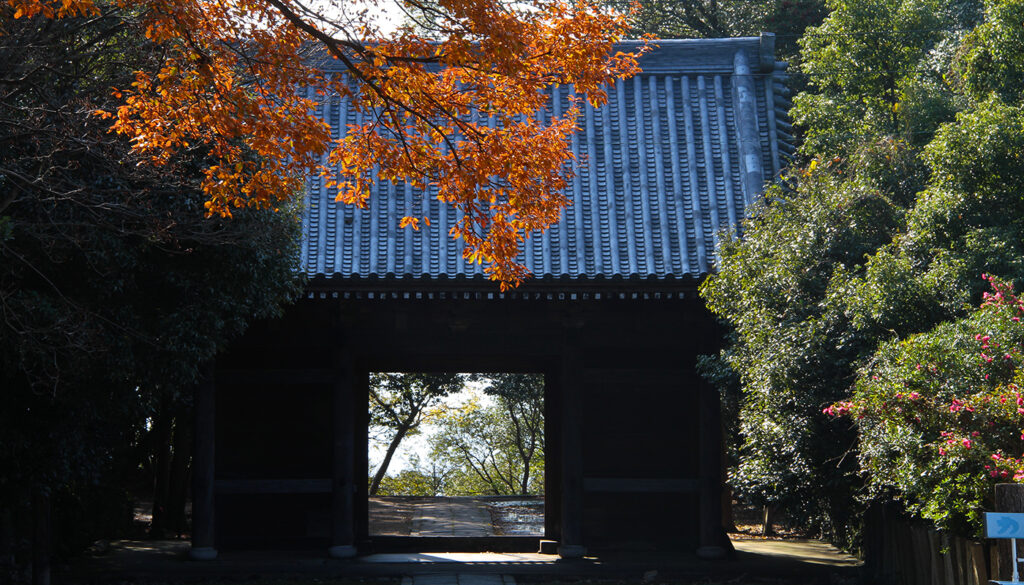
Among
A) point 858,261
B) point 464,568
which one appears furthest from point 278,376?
point 858,261

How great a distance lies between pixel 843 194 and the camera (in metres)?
9.39

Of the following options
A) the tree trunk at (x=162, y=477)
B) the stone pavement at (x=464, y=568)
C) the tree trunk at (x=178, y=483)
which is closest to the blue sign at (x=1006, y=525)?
the stone pavement at (x=464, y=568)

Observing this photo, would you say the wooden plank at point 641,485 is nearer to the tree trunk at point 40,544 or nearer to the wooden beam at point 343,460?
the wooden beam at point 343,460

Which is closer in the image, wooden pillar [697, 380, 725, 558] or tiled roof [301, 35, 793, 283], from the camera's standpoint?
tiled roof [301, 35, 793, 283]

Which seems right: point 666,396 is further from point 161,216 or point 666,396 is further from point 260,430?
point 161,216

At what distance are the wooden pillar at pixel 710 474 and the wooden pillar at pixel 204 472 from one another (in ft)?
18.2

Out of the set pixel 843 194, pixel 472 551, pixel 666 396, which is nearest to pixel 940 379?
pixel 843 194

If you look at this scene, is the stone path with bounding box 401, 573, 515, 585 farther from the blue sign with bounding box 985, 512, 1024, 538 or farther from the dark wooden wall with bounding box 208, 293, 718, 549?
the blue sign with bounding box 985, 512, 1024, 538

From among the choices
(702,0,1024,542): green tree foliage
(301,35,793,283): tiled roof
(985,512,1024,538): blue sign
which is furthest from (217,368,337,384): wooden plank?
(985,512,1024,538): blue sign

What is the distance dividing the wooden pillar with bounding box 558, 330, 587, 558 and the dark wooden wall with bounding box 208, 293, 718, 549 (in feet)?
0.07

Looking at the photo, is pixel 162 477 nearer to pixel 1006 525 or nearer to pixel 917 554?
pixel 917 554

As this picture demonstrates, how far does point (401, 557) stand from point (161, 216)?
555cm

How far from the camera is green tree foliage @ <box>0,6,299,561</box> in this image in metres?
7.11

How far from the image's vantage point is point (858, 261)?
9.47 metres
